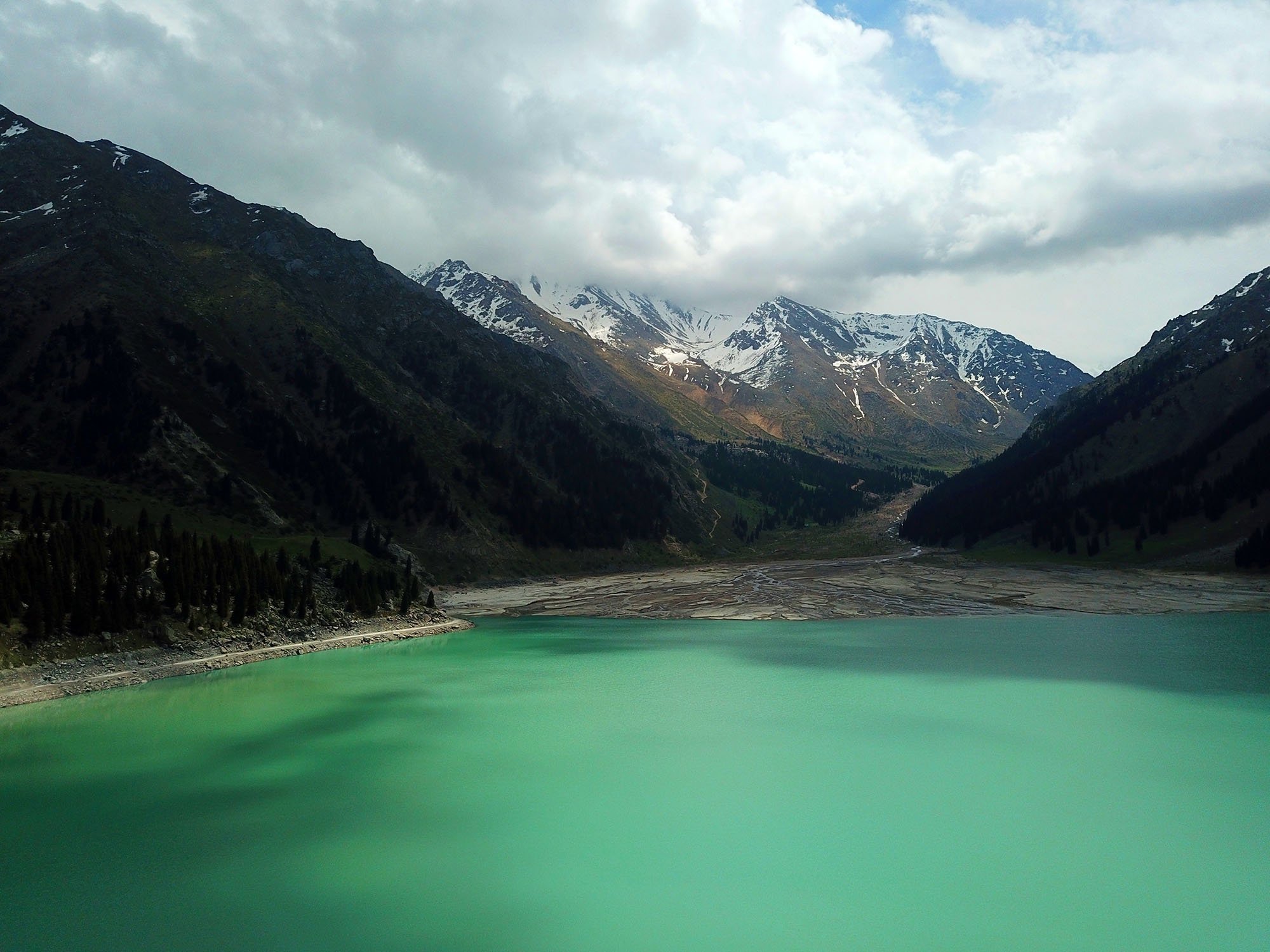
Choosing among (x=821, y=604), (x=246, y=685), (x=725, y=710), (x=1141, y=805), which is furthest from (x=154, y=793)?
(x=821, y=604)

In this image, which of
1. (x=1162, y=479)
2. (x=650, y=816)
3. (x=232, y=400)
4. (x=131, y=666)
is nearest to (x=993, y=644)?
(x=650, y=816)

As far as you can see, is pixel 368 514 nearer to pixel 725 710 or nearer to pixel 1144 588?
pixel 725 710

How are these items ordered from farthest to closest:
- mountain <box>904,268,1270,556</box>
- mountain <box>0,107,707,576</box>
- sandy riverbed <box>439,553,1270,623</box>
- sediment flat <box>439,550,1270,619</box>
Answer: mountain <box>904,268,1270,556</box>
mountain <box>0,107,707,576</box>
sandy riverbed <box>439,553,1270,623</box>
sediment flat <box>439,550,1270,619</box>

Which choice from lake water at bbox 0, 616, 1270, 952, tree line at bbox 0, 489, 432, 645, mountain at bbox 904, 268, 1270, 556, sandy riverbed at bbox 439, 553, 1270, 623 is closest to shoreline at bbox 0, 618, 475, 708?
lake water at bbox 0, 616, 1270, 952

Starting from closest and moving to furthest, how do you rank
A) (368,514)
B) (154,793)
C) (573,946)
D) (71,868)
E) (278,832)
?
(573,946), (71,868), (278,832), (154,793), (368,514)

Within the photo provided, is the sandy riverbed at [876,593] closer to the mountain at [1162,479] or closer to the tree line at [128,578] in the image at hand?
the mountain at [1162,479]

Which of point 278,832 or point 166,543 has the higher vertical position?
point 166,543

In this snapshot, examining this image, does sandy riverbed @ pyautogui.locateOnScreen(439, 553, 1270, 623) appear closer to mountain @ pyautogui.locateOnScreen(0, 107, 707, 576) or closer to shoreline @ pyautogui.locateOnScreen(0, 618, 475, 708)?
mountain @ pyautogui.locateOnScreen(0, 107, 707, 576)
